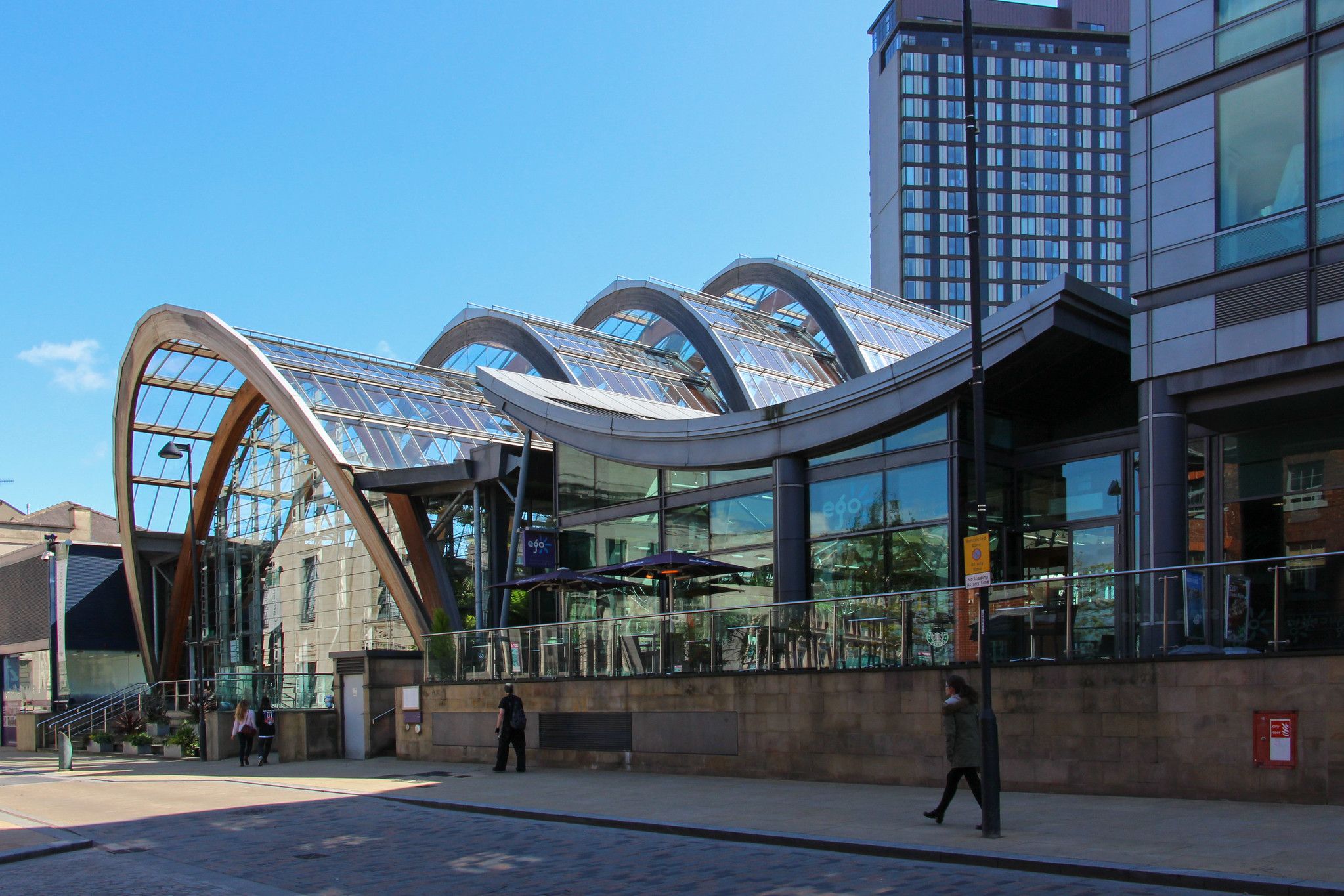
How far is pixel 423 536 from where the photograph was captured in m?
37.2

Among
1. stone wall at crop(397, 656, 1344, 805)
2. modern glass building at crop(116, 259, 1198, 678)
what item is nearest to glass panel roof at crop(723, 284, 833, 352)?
modern glass building at crop(116, 259, 1198, 678)

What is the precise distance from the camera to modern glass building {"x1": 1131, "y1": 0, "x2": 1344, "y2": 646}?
56.0ft

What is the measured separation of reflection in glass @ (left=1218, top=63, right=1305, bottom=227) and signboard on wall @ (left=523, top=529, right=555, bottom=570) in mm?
16499

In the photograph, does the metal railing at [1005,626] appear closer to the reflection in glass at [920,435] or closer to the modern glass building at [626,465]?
the modern glass building at [626,465]

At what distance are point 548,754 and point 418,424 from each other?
20239mm

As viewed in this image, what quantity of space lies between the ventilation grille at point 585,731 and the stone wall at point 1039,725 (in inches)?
4.8

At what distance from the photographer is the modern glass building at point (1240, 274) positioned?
17078 mm

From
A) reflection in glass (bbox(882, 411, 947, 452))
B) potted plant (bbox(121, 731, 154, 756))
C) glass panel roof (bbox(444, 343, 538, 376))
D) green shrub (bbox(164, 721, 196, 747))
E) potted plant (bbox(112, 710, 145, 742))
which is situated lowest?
potted plant (bbox(121, 731, 154, 756))

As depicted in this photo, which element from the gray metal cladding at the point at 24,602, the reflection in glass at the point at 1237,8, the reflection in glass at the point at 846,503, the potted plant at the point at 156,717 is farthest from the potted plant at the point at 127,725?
the reflection in glass at the point at 1237,8

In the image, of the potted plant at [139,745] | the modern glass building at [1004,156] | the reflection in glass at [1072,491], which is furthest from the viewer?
the modern glass building at [1004,156]

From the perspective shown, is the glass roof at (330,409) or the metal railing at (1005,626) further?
the glass roof at (330,409)

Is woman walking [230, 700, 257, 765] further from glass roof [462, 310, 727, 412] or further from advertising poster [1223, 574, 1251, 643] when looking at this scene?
advertising poster [1223, 574, 1251, 643]

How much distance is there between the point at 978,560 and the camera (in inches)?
541

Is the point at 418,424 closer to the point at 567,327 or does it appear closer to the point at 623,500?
the point at 567,327
